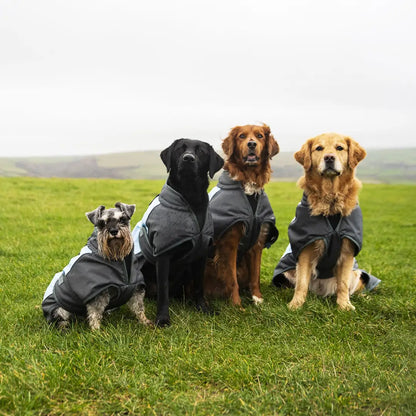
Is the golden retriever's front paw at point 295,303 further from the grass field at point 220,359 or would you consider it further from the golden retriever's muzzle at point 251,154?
the golden retriever's muzzle at point 251,154

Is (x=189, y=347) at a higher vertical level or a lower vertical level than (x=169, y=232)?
lower

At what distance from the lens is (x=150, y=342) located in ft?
15.7

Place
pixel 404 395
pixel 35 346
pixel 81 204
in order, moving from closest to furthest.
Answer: pixel 404 395, pixel 35 346, pixel 81 204

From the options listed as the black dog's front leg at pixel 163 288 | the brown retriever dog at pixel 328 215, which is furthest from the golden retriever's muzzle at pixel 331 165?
the black dog's front leg at pixel 163 288

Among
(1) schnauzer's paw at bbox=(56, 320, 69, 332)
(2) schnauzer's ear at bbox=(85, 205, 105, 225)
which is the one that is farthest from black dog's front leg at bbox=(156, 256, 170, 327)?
(1) schnauzer's paw at bbox=(56, 320, 69, 332)

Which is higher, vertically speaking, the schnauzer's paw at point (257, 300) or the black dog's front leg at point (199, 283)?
the black dog's front leg at point (199, 283)

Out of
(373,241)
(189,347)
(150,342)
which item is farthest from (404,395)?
(373,241)

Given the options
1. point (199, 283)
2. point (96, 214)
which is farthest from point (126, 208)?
point (199, 283)

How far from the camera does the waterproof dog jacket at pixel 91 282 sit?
4.98 meters

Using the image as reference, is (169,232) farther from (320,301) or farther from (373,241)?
(373,241)

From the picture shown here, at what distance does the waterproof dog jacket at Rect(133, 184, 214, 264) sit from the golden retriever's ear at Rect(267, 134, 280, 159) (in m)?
1.27

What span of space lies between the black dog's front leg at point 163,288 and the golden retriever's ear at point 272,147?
2005mm

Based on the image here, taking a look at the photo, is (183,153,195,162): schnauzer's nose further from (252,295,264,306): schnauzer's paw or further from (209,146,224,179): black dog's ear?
(252,295,264,306): schnauzer's paw

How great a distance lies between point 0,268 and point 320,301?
5.42 m
